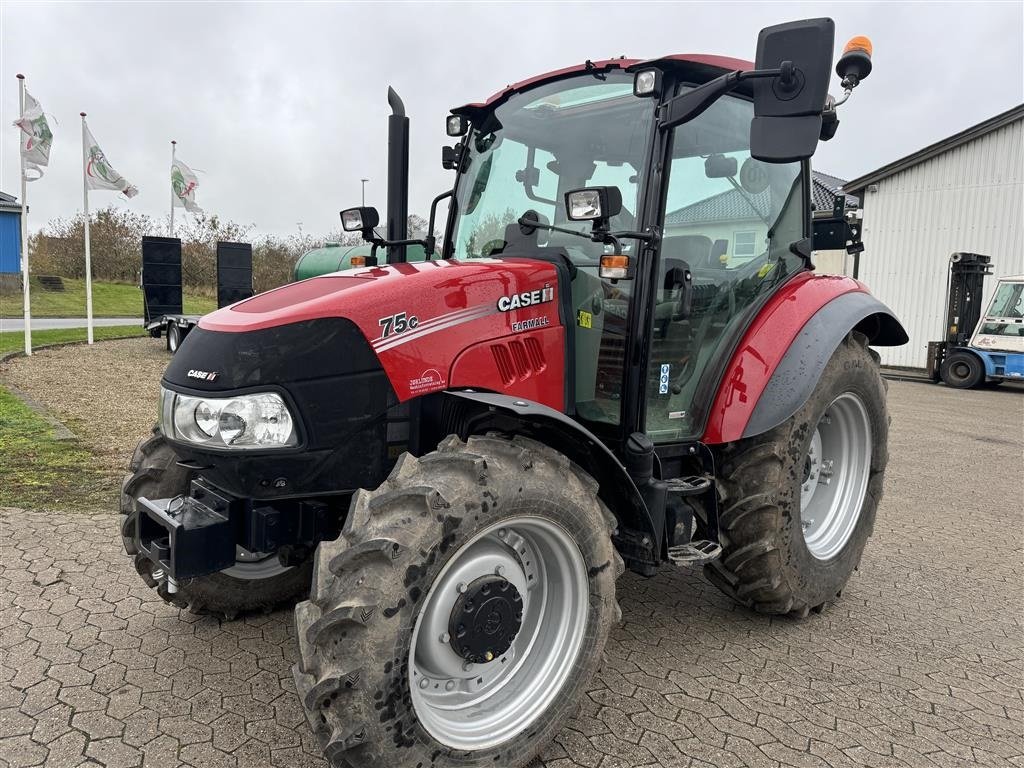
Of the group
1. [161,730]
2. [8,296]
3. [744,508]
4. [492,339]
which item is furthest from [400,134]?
[8,296]

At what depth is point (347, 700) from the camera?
1.99 meters

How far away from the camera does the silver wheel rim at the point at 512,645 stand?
2270mm

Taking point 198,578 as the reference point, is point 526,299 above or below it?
above

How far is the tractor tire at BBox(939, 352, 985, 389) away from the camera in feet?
47.4

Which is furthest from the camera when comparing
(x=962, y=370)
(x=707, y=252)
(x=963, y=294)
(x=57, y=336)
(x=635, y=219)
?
(x=57, y=336)

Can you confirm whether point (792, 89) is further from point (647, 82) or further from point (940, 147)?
point (940, 147)

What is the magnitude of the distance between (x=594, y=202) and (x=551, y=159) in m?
0.89

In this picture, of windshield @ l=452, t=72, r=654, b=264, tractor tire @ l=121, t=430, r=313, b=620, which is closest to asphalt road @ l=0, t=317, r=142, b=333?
tractor tire @ l=121, t=430, r=313, b=620

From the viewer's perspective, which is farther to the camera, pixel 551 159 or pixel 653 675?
pixel 551 159

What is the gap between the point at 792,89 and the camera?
7.84ft

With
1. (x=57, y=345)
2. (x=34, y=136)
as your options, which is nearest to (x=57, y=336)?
(x=57, y=345)

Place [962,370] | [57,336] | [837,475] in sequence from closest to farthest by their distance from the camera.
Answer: [837,475] < [962,370] < [57,336]

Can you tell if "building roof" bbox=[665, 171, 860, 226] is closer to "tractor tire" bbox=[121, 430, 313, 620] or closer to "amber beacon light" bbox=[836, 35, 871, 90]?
"amber beacon light" bbox=[836, 35, 871, 90]

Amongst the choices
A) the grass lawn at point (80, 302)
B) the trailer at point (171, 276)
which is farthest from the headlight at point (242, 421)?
the grass lawn at point (80, 302)
